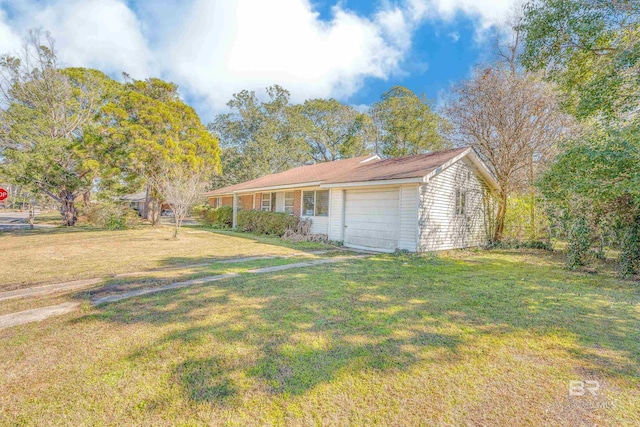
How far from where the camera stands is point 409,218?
33.5 feet

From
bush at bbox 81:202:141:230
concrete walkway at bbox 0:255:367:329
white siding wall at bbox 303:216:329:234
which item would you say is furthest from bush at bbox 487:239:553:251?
bush at bbox 81:202:141:230

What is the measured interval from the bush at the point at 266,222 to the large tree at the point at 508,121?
9.59m

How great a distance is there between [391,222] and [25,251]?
12.3 m

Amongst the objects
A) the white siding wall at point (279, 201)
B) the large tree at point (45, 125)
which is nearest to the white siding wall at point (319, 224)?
the white siding wall at point (279, 201)

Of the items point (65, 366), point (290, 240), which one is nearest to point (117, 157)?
point (290, 240)

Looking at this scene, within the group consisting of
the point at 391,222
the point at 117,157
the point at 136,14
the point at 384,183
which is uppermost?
the point at 136,14

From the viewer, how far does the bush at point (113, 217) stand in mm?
17969

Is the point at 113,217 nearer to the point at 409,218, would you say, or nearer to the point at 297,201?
the point at 297,201

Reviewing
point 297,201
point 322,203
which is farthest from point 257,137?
point 322,203

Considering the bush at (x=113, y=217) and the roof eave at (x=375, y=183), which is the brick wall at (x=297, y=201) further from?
the bush at (x=113, y=217)

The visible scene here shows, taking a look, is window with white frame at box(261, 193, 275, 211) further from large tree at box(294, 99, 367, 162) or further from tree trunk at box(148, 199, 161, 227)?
large tree at box(294, 99, 367, 162)

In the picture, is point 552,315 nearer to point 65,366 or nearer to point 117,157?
point 65,366

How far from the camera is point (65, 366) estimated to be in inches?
108

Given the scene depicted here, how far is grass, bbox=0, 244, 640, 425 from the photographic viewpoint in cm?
222
